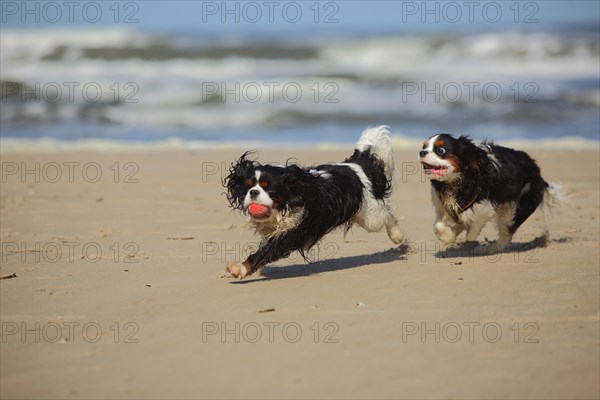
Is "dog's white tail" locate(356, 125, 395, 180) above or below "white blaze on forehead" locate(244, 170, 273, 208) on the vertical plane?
above

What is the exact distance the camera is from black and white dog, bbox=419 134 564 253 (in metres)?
7.20

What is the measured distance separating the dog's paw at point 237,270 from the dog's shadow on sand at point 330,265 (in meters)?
0.06

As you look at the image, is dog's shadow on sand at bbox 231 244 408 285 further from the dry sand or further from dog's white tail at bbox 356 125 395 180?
dog's white tail at bbox 356 125 395 180

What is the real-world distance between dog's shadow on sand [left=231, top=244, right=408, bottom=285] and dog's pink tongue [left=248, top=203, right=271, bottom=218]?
0.49 meters

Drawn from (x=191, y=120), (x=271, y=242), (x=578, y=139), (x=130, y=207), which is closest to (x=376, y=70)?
(x=191, y=120)

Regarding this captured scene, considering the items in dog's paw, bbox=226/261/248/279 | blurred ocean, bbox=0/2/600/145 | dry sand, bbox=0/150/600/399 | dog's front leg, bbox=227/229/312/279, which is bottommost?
dry sand, bbox=0/150/600/399

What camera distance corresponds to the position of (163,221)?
29.9ft

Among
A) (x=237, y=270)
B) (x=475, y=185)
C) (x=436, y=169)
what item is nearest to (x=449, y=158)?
(x=436, y=169)

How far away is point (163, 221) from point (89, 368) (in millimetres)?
4418

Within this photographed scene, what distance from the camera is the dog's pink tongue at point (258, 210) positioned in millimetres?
6398

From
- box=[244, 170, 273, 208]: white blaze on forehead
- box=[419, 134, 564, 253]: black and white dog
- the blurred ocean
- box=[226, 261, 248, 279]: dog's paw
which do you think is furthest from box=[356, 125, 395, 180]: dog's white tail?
the blurred ocean

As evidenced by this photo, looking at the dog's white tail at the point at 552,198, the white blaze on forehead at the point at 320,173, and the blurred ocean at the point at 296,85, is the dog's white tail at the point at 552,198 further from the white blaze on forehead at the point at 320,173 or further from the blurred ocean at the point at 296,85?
the blurred ocean at the point at 296,85

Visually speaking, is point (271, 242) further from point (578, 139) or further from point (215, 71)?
point (215, 71)

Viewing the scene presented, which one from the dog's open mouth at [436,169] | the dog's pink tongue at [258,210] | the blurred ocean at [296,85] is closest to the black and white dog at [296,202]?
the dog's pink tongue at [258,210]
